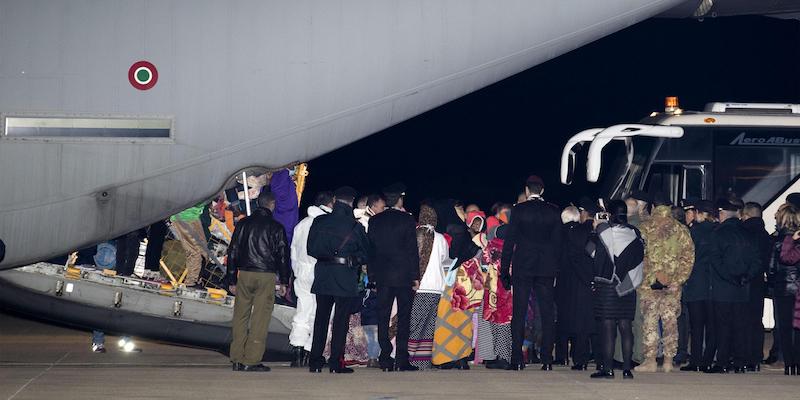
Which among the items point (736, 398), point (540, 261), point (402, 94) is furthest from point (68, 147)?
point (736, 398)

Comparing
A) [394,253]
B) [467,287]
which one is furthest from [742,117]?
[394,253]

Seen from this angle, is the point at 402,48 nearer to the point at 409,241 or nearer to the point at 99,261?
the point at 409,241

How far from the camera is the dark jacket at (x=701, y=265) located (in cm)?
1344

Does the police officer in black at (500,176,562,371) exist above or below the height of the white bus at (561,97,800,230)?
below

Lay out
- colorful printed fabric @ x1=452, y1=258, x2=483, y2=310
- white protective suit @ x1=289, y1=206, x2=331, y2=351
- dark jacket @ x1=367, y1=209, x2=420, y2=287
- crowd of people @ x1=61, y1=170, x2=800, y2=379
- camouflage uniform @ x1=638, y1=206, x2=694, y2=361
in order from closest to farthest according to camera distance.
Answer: crowd of people @ x1=61, y1=170, x2=800, y2=379
dark jacket @ x1=367, y1=209, x2=420, y2=287
white protective suit @ x1=289, y1=206, x2=331, y2=351
camouflage uniform @ x1=638, y1=206, x2=694, y2=361
colorful printed fabric @ x1=452, y1=258, x2=483, y2=310

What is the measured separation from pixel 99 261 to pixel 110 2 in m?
4.02

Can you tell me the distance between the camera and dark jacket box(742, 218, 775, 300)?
44.4 ft

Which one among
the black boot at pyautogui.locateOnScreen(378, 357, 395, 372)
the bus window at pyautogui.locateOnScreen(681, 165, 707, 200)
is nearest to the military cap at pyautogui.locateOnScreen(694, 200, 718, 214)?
the black boot at pyautogui.locateOnScreen(378, 357, 395, 372)

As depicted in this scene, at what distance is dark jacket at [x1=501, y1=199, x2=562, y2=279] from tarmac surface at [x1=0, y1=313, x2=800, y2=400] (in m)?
1.08

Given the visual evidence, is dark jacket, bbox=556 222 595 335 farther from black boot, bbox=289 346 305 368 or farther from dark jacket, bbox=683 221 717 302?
black boot, bbox=289 346 305 368

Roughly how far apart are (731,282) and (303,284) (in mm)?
4468

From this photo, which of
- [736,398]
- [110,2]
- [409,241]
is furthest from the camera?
[409,241]

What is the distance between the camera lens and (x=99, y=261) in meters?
13.5

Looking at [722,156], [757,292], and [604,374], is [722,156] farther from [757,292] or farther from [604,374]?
[604,374]
